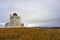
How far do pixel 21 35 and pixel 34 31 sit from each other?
0.30 ft

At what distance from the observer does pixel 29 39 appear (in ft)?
2.54

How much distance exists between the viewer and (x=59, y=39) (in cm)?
79

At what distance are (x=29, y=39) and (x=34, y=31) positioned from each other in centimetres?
7

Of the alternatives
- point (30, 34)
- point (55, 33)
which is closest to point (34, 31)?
point (30, 34)

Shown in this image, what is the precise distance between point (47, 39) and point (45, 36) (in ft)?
0.08

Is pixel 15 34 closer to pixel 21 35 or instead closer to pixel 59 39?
pixel 21 35

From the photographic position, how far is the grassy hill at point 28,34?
78cm

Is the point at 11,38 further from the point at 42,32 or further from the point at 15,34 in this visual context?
the point at 42,32

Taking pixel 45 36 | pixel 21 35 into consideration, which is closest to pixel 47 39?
pixel 45 36

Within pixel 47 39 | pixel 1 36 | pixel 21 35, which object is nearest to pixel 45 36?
pixel 47 39

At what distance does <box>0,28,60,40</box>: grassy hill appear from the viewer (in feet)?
2.57

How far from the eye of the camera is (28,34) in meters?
0.80

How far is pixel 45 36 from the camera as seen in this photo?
79cm

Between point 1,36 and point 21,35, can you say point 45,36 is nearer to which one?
point 21,35
